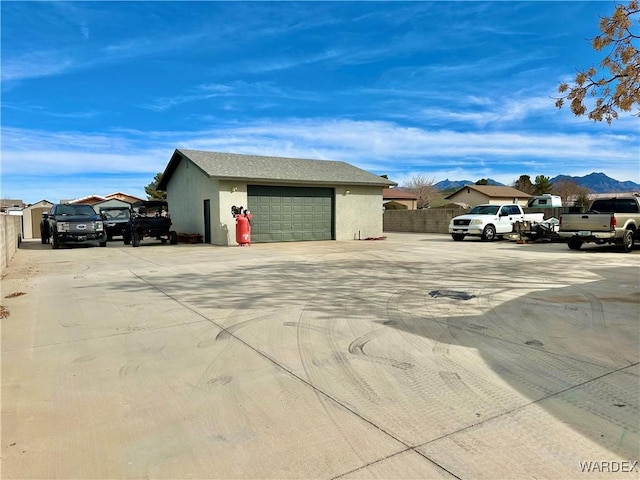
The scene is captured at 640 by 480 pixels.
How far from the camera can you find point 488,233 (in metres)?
20.4

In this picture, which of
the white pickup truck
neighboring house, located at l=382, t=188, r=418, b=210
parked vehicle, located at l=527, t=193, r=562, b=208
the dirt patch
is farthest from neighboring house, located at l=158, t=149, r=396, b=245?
neighboring house, located at l=382, t=188, r=418, b=210

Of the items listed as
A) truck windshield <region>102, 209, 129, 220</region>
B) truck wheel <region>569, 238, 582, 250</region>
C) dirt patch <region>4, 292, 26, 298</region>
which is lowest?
dirt patch <region>4, 292, 26, 298</region>

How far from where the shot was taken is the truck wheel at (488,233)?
66.7ft

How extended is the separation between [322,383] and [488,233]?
1866 cm

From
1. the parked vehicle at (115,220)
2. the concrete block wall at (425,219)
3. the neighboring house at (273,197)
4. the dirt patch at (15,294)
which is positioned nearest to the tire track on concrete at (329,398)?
the dirt patch at (15,294)

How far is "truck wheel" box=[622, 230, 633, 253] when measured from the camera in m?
14.2

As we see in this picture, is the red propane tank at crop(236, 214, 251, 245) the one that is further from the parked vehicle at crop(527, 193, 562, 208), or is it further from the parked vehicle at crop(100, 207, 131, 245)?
the parked vehicle at crop(527, 193, 562, 208)

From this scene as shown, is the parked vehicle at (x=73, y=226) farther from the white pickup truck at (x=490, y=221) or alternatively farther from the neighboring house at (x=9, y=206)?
the neighboring house at (x=9, y=206)

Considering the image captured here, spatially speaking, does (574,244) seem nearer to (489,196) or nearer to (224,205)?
(224,205)

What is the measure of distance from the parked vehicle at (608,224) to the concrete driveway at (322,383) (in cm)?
762

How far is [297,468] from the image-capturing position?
2.50 m

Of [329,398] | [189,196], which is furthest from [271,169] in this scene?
[329,398]

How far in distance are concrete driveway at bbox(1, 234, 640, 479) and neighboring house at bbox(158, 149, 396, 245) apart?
11087mm

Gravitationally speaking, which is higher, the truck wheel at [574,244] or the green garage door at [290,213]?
the green garage door at [290,213]
